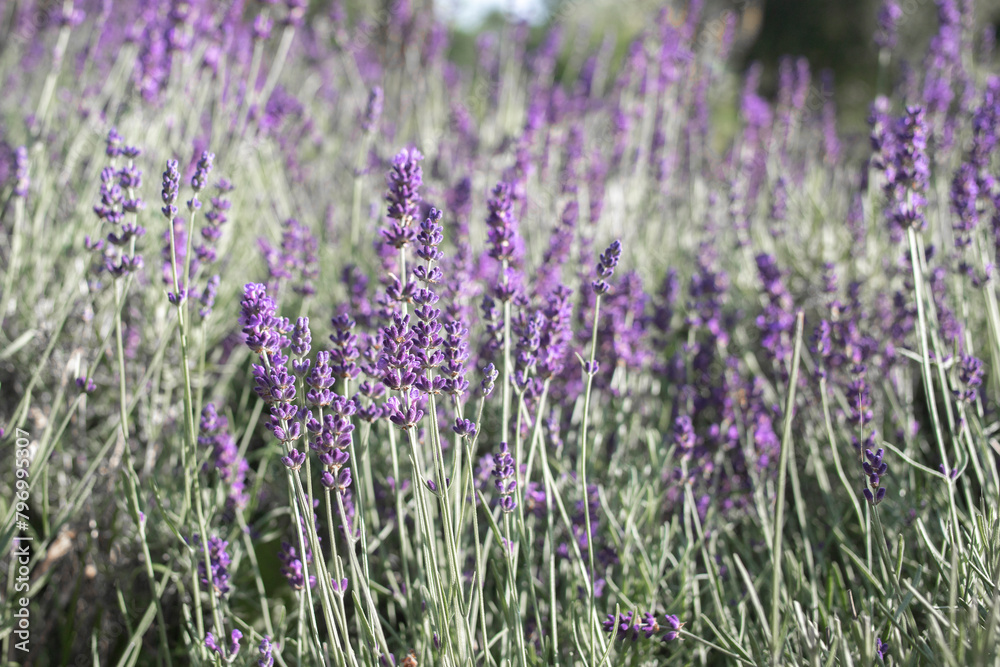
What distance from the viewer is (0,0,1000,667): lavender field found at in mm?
1170

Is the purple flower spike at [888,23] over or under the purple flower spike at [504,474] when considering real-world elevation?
over

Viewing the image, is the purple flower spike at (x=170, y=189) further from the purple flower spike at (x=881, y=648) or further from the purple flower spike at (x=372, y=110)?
the purple flower spike at (x=881, y=648)

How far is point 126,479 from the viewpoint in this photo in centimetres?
134

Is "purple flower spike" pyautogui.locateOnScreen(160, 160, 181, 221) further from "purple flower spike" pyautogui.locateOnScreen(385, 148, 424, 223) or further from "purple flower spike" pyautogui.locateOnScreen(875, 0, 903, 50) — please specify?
"purple flower spike" pyautogui.locateOnScreen(875, 0, 903, 50)

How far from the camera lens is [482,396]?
1126 mm

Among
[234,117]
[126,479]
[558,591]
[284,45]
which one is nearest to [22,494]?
[126,479]

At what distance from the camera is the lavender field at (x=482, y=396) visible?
1170 mm

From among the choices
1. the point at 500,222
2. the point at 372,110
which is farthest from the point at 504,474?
the point at 372,110

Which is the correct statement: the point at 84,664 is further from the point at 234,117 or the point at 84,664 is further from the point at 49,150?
the point at 234,117

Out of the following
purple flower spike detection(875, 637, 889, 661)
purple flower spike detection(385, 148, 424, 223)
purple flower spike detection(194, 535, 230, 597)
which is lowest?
purple flower spike detection(194, 535, 230, 597)

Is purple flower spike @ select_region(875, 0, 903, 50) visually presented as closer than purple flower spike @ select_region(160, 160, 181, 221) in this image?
No

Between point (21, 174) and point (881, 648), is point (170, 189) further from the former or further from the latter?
point (881, 648)

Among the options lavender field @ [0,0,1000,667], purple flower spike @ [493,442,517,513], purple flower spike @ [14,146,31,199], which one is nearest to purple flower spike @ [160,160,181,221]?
lavender field @ [0,0,1000,667]

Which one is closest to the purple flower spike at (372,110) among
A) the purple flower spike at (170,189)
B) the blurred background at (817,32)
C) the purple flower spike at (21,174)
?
the purple flower spike at (21,174)
